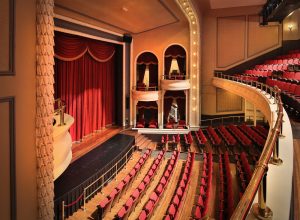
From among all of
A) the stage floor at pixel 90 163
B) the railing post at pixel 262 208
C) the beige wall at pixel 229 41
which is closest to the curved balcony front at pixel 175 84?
the beige wall at pixel 229 41

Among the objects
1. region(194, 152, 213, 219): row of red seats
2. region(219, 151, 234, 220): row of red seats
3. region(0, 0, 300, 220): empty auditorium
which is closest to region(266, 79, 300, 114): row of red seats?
region(0, 0, 300, 220): empty auditorium

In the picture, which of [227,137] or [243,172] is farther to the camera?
[227,137]

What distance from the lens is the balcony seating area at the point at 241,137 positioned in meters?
4.90

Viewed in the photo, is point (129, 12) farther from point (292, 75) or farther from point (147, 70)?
point (292, 75)

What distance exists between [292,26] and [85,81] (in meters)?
5.35

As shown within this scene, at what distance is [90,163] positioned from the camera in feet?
13.9

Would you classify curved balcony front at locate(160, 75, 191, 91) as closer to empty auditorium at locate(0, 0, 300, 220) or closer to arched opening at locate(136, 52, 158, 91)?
empty auditorium at locate(0, 0, 300, 220)

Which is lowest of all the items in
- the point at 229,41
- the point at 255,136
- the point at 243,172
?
the point at 243,172

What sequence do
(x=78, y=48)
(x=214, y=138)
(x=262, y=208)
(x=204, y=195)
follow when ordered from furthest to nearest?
(x=214, y=138), (x=78, y=48), (x=204, y=195), (x=262, y=208)

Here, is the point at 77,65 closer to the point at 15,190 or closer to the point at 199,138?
the point at 199,138

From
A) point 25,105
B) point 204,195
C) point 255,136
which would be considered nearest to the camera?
point 25,105

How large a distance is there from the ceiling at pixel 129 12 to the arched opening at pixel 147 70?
0.72 metres

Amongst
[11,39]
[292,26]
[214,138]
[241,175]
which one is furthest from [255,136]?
[11,39]

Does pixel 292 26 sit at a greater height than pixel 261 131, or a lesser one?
greater
